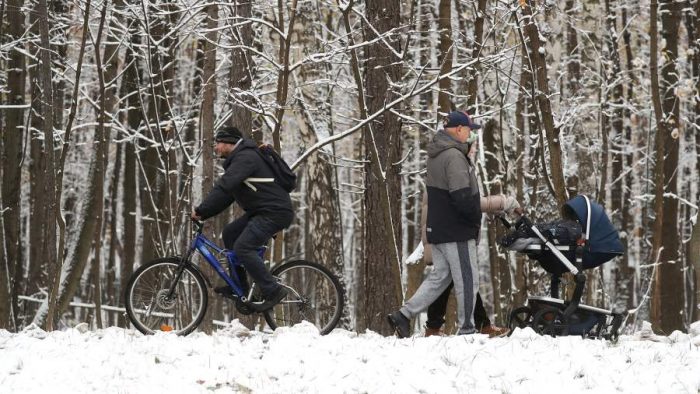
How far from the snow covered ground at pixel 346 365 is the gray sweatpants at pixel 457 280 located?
0.41 meters

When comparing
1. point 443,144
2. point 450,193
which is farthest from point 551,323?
point 443,144

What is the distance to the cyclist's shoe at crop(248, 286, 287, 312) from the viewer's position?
8.98m

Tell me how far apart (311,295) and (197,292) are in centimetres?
111

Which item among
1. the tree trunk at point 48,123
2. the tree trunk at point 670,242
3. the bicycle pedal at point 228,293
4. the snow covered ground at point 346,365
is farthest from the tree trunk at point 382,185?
the tree trunk at point 670,242

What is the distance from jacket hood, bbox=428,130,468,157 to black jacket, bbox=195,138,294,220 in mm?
1469

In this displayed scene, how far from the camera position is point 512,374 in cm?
742

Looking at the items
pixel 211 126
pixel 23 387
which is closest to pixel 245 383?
pixel 23 387

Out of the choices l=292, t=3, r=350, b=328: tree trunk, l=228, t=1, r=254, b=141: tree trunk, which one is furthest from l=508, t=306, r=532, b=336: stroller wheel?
l=292, t=3, r=350, b=328: tree trunk

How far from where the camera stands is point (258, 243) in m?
8.91

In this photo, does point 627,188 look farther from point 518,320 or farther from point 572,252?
point 572,252

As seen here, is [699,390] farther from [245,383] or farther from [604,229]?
[245,383]

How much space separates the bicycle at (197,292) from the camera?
9078 millimetres

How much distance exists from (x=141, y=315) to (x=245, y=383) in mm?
2340

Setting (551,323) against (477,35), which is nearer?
(551,323)
